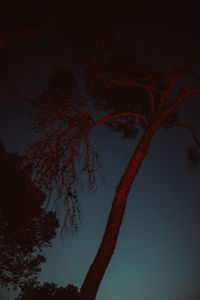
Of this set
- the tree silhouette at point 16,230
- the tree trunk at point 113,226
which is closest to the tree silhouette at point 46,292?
the tree silhouette at point 16,230

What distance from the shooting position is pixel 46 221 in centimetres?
1622

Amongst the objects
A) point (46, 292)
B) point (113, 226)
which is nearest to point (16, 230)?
point (46, 292)

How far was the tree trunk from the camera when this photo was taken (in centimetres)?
415

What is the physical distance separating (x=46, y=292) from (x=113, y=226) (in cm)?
1807

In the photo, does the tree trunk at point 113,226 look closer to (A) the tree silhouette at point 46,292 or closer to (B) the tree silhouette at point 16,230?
(B) the tree silhouette at point 16,230

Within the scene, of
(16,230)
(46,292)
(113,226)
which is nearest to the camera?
(113,226)

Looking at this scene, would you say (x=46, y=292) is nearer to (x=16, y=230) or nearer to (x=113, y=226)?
(x=16, y=230)

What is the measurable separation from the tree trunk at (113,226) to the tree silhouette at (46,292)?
15.7m

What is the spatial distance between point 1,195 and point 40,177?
10797 mm

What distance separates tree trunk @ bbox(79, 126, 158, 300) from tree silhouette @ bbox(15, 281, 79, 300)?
15.7 meters

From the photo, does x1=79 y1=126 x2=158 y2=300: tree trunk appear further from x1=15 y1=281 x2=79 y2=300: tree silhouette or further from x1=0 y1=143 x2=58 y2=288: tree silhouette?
x1=15 y1=281 x2=79 y2=300: tree silhouette

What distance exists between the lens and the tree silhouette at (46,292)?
57.3ft

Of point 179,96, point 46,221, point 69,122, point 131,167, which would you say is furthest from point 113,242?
point 46,221

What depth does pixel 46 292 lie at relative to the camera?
19.0 metres
